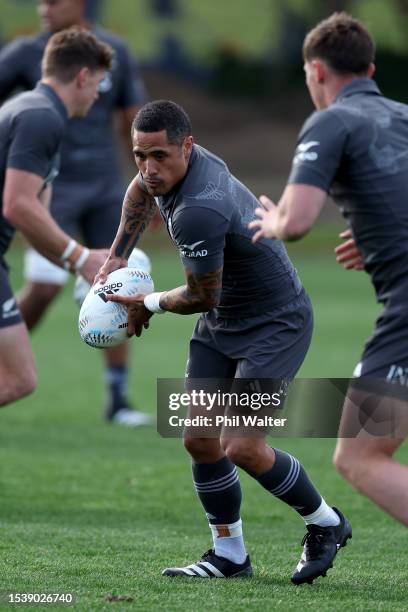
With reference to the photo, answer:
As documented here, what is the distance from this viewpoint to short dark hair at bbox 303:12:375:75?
5074 mm

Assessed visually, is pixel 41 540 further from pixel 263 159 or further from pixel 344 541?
pixel 263 159

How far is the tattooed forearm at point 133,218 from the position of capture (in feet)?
19.3

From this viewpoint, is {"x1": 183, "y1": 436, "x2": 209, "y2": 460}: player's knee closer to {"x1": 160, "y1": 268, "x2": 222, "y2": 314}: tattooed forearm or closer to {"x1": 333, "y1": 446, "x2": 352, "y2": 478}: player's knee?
{"x1": 160, "y1": 268, "x2": 222, "y2": 314}: tattooed forearm

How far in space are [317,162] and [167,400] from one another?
1820mm

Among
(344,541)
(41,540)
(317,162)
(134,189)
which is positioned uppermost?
(317,162)

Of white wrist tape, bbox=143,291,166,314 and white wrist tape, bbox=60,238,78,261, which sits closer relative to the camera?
white wrist tape, bbox=143,291,166,314

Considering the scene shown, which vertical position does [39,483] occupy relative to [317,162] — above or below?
below

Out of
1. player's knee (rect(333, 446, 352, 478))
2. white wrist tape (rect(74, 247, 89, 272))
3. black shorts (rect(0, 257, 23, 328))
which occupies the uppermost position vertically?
player's knee (rect(333, 446, 352, 478))

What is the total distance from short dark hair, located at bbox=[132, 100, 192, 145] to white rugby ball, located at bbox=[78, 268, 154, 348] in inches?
29.6

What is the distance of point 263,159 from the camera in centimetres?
3769

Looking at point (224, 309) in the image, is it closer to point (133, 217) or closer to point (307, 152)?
point (133, 217)

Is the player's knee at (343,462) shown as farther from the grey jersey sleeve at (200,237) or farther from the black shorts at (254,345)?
the grey jersey sleeve at (200,237)

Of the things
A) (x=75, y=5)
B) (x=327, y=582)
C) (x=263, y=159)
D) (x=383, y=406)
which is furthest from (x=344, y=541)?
(x=263, y=159)

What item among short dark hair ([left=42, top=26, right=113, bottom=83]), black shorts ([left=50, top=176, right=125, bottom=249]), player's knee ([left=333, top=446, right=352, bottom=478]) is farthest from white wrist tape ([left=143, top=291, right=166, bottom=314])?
black shorts ([left=50, top=176, right=125, bottom=249])
